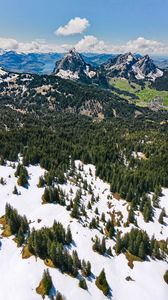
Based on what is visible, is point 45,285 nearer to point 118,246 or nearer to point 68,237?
point 68,237

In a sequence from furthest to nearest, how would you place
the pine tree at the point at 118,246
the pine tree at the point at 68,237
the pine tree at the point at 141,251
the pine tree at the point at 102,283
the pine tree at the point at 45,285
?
the pine tree at the point at 118,246 < the pine tree at the point at 141,251 < the pine tree at the point at 68,237 < the pine tree at the point at 102,283 < the pine tree at the point at 45,285

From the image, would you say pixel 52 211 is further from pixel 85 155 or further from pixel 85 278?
pixel 85 155

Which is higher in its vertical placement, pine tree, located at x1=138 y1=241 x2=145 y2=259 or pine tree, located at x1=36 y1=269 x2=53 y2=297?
pine tree, located at x1=36 y1=269 x2=53 y2=297

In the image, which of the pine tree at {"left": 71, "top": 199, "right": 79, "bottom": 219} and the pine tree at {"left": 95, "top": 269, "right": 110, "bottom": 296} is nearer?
the pine tree at {"left": 95, "top": 269, "right": 110, "bottom": 296}

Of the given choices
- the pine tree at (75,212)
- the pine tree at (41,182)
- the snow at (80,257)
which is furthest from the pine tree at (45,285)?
the pine tree at (41,182)

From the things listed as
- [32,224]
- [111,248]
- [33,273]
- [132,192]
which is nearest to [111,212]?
[132,192]

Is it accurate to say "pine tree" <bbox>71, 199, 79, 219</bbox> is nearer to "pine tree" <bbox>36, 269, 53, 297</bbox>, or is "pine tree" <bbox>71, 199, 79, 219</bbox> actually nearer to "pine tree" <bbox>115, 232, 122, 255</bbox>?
"pine tree" <bbox>115, 232, 122, 255</bbox>

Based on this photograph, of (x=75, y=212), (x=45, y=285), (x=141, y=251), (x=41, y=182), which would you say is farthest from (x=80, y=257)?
(x=41, y=182)

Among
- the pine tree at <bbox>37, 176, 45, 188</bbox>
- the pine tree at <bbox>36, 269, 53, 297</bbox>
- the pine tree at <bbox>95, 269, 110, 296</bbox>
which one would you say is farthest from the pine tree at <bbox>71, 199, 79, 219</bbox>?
the pine tree at <bbox>36, 269, 53, 297</bbox>

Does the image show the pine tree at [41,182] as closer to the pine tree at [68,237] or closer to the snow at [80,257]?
the snow at [80,257]
